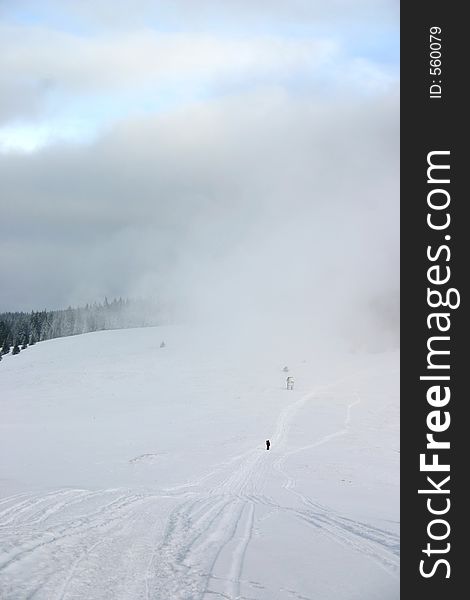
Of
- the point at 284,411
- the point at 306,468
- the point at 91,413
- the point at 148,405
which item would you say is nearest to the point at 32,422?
the point at 91,413

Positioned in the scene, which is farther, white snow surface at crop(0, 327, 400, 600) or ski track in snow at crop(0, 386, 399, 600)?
white snow surface at crop(0, 327, 400, 600)

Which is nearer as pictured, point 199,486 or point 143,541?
point 143,541

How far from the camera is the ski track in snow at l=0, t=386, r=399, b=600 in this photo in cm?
814

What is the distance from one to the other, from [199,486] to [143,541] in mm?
10669

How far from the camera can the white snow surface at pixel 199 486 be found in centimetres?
873

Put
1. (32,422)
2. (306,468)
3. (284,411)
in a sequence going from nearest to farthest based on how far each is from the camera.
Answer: (306,468) → (32,422) → (284,411)

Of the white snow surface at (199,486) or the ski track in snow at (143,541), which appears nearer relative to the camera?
the ski track in snow at (143,541)

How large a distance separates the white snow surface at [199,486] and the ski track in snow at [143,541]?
45 millimetres

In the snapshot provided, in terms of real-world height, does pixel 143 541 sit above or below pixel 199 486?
above

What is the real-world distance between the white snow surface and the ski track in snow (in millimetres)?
45

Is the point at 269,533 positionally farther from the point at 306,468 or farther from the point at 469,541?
the point at 306,468

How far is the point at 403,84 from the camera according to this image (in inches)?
271

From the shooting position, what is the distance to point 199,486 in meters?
21.4

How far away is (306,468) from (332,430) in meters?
14.2
